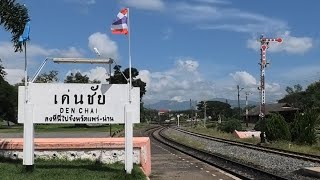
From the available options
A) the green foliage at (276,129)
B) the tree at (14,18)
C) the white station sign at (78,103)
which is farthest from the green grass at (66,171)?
the green foliage at (276,129)

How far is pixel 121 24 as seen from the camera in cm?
1327

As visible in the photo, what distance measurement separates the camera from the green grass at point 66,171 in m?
11.9

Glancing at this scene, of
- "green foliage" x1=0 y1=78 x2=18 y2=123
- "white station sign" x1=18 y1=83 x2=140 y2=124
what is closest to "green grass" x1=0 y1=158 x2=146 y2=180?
"white station sign" x1=18 y1=83 x2=140 y2=124

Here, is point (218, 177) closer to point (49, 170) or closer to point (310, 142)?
point (49, 170)

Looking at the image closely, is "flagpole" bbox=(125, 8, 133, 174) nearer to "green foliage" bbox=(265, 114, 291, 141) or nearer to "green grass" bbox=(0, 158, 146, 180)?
"green grass" bbox=(0, 158, 146, 180)

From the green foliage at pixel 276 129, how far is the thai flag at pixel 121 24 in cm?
2679

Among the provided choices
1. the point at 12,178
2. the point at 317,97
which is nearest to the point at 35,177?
the point at 12,178

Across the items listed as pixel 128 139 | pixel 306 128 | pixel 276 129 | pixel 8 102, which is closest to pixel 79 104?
pixel 128 139

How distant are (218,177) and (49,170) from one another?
18.4 ft

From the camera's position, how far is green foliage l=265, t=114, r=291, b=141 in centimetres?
3797

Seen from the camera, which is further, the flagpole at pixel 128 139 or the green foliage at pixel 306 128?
the green foliage at pixel 306 128

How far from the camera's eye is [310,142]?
36.0 meters

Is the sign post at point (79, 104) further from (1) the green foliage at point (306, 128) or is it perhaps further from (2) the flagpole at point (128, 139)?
(1) the green foliage at point (306, 128)

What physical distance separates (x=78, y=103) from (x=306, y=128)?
2624 cm
